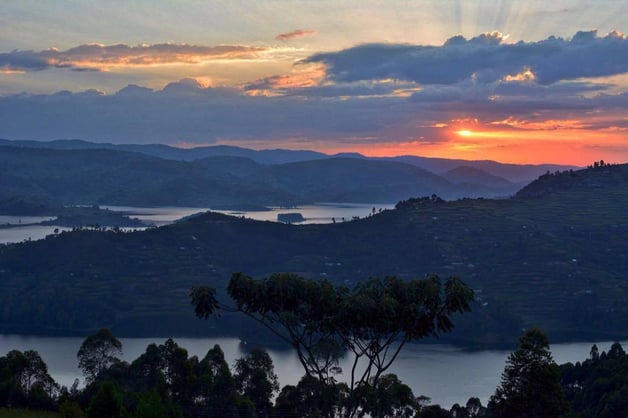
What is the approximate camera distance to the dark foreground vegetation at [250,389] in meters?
42.9

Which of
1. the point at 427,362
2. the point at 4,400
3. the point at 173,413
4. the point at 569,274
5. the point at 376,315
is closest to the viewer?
the point at 376,315

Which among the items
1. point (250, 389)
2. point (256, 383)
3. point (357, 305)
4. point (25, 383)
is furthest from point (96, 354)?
point (357, 305)

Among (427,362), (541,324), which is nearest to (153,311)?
(427,362)

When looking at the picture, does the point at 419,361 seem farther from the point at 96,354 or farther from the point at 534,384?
the point at 534,384

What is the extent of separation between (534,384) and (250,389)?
84.1ft

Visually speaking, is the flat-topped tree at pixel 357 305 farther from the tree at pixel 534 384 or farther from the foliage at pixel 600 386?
the foliage at pixel 600 386

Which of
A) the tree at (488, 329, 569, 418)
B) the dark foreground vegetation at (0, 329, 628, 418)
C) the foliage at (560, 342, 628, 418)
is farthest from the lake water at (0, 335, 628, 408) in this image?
the tree at (488, 329, 569, 418)

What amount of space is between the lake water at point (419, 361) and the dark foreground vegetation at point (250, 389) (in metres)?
34.7

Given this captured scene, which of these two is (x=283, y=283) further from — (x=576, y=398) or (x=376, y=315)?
(x=576, y=398)

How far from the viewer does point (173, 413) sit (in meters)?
43.1

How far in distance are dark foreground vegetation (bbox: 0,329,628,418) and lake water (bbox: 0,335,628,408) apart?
34.7 m

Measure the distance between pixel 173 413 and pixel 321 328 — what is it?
17.4 m

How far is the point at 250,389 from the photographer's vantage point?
60781 millimetres

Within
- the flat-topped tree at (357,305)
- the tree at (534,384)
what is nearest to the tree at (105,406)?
the flat-topped tree at (357,305)
